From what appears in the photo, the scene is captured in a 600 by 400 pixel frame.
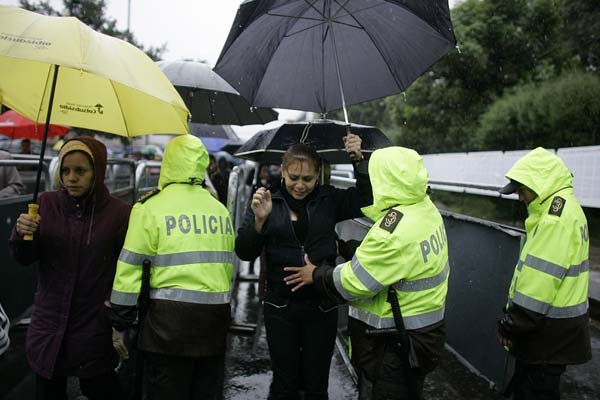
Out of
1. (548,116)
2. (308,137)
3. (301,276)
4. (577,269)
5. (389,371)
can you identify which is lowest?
(389,371)

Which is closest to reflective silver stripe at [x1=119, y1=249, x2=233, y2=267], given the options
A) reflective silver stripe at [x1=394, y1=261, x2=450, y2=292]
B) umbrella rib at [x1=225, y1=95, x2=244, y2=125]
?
reflective silver stripe at [x1=394, y1=261, x2=450, y2=292]

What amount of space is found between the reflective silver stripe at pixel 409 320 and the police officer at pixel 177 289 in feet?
2.51

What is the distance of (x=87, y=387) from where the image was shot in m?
2.87

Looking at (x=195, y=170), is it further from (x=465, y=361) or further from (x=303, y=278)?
(x=465, y=361)

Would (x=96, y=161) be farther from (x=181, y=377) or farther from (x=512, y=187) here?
(x=512, y=187)

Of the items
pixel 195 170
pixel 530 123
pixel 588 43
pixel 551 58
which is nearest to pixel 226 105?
pixel 195 170

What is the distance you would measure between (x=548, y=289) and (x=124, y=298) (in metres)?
2.27

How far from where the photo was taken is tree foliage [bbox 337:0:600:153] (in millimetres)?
12922

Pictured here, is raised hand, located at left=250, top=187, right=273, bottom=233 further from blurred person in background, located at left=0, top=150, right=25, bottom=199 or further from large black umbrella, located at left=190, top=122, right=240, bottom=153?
blurred person in background, located at left=0, top=150, right=25, bottom=199

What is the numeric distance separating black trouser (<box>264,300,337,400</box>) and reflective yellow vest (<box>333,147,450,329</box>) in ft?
1.35

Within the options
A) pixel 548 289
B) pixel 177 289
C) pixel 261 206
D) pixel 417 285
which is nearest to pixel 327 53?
pixel 261 206

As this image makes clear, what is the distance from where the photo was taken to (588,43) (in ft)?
44.9

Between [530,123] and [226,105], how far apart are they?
11.3 m

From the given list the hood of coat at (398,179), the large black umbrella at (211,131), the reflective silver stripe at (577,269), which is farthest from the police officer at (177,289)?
the large black umbrella at (211,131)
